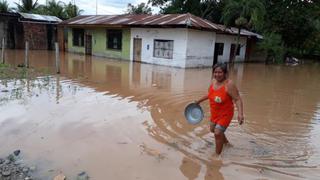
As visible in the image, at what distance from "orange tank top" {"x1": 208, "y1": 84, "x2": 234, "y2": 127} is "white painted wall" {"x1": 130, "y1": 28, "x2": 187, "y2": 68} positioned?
15.0 metres

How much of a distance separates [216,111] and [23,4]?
36.5 metres

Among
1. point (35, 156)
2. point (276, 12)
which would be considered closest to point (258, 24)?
point (276, 12)

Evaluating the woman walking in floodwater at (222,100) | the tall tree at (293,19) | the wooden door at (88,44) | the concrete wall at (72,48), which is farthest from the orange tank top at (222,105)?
the tall tree at (293,19)

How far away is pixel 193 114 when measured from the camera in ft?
19.6

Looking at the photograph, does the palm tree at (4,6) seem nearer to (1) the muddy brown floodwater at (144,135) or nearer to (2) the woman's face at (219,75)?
(1) the muddy brown floodwater at (144,135)

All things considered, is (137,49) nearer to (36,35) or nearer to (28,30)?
(36,35)

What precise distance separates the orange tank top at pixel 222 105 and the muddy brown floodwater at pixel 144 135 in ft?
2.20

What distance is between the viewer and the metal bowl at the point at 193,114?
589 cm

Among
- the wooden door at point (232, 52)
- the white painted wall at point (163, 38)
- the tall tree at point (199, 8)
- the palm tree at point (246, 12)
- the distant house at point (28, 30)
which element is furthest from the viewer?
the tall tree at point (199, 8)

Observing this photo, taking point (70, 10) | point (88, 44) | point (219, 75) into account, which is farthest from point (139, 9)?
point (219, 75)

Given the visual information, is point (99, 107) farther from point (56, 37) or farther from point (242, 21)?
point (56, 37)

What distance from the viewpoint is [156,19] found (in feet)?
74.5

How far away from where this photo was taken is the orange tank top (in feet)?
16.6

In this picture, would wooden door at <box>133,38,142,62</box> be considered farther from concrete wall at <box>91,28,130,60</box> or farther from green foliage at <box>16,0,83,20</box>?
green foliage at <box>16,0,83,20</box>
